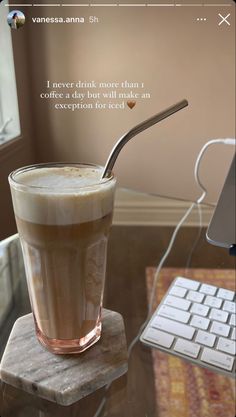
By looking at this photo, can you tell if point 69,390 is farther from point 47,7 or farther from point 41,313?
point 47,7

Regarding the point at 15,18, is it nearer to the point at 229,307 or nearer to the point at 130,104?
the point at 130,104

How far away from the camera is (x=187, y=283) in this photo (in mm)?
473

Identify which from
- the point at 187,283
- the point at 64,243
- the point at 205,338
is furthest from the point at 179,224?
the point at 64,243

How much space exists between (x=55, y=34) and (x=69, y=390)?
12.8 inches

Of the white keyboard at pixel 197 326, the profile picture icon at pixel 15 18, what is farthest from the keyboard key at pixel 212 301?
the profile picture icon at pixel 15 18

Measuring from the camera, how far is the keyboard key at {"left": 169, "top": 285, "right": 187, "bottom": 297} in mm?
447

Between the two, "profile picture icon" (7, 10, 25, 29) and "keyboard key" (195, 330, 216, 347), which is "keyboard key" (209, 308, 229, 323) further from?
"profile picture icon" (7, 10, 25, 29)

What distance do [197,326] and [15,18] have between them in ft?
1.15

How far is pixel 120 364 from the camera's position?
0.32 m

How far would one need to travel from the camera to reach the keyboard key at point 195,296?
1.44ft

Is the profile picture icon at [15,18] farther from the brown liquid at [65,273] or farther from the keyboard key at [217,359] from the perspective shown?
the keyboard key at [217,359]

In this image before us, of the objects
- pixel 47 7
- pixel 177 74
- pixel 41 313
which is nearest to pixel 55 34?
pixel 47 7

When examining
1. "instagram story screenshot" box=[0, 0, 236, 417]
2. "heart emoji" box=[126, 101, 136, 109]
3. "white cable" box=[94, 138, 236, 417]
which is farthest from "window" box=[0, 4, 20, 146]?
"white cable" box=[94, 138, 236, 417]

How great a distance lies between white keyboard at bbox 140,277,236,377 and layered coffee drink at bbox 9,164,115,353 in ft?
0.26
